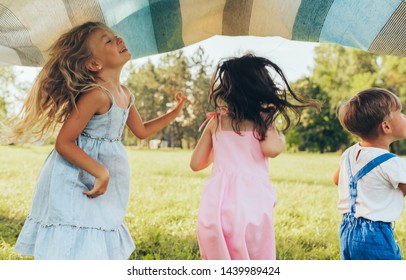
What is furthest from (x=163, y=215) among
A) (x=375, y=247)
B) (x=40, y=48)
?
(x=375, y=247)

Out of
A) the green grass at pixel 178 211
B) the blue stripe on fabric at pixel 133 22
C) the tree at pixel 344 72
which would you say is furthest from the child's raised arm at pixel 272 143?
the tree at pixel 344 72

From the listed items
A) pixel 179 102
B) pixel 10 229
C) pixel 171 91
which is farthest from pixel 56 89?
pixel 171 91

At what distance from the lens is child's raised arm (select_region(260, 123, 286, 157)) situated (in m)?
1.99

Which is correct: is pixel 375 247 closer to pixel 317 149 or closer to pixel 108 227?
pixel 108 227

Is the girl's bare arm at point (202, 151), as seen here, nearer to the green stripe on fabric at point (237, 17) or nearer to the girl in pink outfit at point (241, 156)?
the girl in pink outfit at point (241, 156)

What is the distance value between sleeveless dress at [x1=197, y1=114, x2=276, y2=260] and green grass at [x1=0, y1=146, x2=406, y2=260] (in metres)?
0.79

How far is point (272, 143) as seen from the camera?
2.00 metres

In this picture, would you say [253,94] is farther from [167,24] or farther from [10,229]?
[10,229]

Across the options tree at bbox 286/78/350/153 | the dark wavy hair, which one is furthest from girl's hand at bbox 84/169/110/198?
tree at bbox 286/78/350/153

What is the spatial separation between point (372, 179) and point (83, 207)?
1.01 metres

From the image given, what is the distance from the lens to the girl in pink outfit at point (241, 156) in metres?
1.96

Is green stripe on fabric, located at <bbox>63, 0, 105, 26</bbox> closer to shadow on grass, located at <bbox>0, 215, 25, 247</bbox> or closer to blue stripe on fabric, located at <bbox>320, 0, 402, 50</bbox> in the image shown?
blue stripe on fabric, located at <bbox>320, 0, 402, 50</bbox>

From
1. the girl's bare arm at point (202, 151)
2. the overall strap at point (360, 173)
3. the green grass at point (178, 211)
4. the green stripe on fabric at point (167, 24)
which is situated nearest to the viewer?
the overall strap at point (360, 173)

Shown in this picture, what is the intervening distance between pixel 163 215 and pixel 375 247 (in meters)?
1.88
